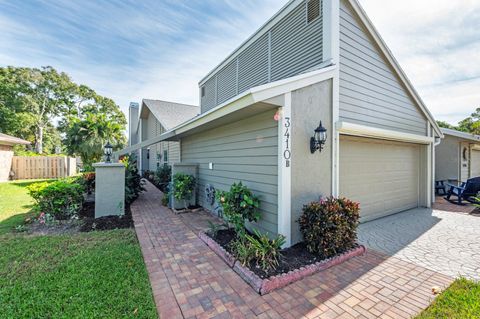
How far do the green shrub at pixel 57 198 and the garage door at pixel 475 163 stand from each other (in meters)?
17.7

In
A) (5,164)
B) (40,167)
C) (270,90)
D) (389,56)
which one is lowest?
(40,167)

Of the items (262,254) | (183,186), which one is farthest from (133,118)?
(262,254)

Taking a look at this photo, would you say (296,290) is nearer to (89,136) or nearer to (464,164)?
(464,164)

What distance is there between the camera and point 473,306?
238 cm

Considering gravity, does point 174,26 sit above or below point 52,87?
below

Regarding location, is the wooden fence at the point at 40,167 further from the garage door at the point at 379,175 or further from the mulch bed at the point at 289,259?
the garage door at the point at 379,175

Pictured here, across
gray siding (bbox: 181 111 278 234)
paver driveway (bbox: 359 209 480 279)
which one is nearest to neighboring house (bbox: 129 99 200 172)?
gray siding (bbox: 181 111 278 234)

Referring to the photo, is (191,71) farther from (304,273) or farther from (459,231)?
(459,231)

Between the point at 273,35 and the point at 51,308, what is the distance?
7093mm

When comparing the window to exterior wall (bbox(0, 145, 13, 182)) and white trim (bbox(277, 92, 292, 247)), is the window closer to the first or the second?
white trim (bbox(277, 92, 292, 247))

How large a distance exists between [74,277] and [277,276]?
2842mm

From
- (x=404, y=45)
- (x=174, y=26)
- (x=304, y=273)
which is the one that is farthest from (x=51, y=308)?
(x=404, y=45)

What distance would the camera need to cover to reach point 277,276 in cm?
284

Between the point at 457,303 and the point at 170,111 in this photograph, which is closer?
the point at 457,303
